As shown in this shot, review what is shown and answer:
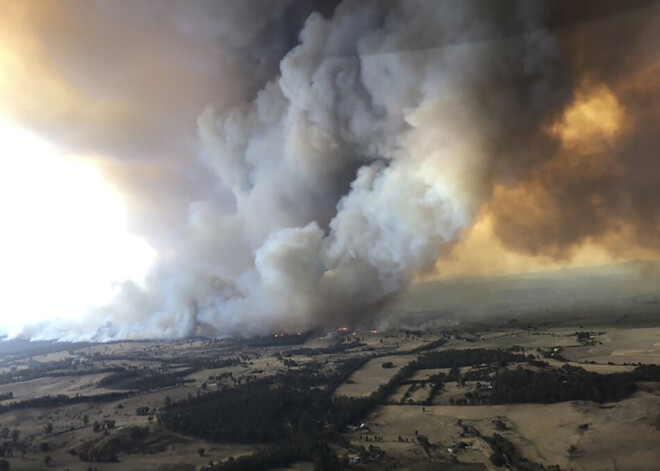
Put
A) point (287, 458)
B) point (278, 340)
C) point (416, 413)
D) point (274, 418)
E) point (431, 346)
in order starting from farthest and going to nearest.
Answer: point (278, 340) → point (431, 346) → point (416, 413) → point (274, 418) → point (287, 458)

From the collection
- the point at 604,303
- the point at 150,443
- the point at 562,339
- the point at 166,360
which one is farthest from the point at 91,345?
the point at 604,303

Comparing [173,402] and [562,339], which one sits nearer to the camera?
[173,402]

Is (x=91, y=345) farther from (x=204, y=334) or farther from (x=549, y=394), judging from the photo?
(x=549, y=394)

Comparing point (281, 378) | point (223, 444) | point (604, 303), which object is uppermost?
point (604, 303)

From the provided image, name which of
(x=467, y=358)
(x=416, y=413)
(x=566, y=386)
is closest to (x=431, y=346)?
(x=467, y=358)

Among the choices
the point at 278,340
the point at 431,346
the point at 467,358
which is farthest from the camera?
the point at 278,340

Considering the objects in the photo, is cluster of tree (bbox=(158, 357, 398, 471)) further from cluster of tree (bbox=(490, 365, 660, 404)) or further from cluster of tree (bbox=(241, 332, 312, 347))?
cluster of tree (bbox=(241, 332, 312, 347))

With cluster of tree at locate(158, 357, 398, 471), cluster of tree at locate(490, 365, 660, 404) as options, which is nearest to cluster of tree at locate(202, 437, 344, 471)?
cluster of tree at locate(158, 357, 398, 471)

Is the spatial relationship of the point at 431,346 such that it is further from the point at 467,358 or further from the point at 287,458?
the point at 287,458
